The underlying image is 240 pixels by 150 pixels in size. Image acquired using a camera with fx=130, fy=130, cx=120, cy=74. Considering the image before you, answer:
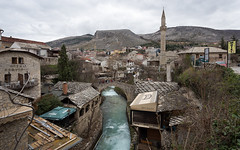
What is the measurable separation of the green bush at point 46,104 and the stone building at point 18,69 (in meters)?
3.23

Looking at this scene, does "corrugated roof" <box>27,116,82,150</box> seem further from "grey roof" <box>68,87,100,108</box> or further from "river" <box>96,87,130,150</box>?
"river" <box>96,87,130,150</box>

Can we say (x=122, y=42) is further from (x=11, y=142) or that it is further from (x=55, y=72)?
(x=11, y=142)

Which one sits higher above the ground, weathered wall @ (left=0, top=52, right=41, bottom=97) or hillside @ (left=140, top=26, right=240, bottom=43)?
hillside @ (left=140, top=26, right=240, bottom=43)

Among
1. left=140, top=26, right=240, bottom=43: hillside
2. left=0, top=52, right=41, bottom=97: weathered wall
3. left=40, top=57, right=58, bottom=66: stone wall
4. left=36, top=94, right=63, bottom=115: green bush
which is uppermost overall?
left=140, top=26, right=240, bottom=43: hillside

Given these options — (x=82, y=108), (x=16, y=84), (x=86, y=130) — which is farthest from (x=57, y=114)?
(x=16, y=84)

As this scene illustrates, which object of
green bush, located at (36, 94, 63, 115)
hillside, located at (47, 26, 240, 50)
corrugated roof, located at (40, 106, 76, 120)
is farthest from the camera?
hillside, located at (47, 26, 240, 50)

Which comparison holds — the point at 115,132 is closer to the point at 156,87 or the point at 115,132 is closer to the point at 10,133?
the point at 156,87

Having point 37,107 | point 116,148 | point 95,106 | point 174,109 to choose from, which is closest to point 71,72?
point 95,106

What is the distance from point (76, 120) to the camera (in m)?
10.8

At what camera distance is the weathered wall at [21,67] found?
11.8 metres

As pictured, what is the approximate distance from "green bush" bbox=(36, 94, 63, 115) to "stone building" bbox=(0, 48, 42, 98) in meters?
3.23

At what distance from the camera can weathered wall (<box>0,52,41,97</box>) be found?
11789 millimetres

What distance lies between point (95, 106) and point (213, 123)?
12686 mm

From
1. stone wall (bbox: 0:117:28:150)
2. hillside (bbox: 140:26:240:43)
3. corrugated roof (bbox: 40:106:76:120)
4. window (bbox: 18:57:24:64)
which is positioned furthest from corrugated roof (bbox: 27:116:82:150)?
hillside (bbox: 140:26:240:43)
